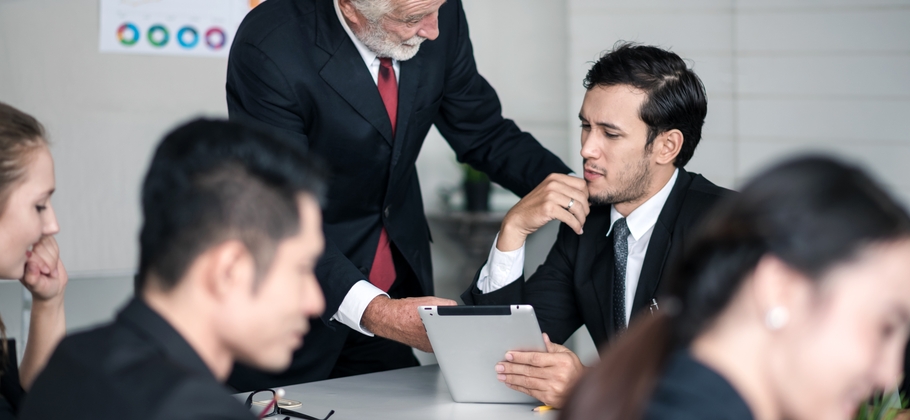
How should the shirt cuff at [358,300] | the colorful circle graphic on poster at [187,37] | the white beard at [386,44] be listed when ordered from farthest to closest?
the colorful circle graphic on poster at [187,37] → the white beard at [386,44] → the shirt cuff at [358,300]

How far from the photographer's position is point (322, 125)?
7.30 feet

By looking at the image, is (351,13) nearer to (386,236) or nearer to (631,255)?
(386,236)

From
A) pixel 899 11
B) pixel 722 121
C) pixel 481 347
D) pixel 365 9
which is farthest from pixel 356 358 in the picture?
pixel 899 11

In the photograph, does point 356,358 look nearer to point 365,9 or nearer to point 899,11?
point 365,9

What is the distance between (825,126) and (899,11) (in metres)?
0.45

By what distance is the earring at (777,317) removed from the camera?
84 centimetres

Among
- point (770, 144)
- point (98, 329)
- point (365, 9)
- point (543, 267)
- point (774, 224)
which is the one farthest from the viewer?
point (770, 144)

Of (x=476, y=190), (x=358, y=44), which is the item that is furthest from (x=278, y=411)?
(x=476, y=190)

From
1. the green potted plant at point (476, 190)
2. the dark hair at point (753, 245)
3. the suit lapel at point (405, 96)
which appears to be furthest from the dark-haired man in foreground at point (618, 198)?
the green potted plant at point (476, 190)

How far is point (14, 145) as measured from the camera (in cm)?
144

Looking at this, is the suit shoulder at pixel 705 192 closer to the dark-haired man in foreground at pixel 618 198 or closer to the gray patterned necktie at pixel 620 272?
Answer: the dark-haired man in foreground at pixel 618 198

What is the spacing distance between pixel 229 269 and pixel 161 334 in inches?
4.0

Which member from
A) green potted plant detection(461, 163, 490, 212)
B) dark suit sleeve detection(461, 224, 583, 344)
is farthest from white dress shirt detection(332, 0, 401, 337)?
green potted plant detection(461, 163, 490, 212)

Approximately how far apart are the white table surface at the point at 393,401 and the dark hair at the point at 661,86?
77 centimetres
